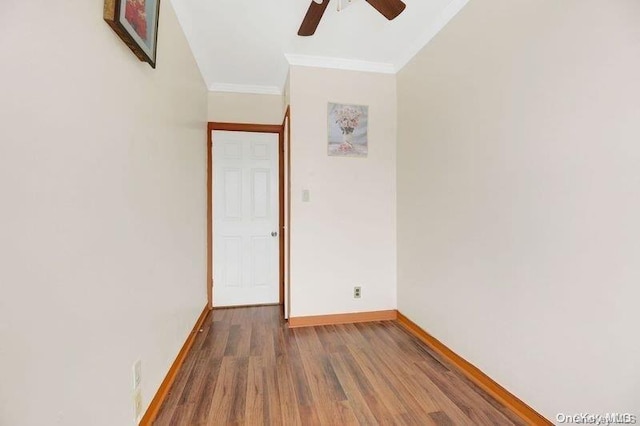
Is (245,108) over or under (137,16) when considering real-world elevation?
over

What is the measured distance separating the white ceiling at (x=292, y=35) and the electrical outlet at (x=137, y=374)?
2.16 meters

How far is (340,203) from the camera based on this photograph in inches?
106

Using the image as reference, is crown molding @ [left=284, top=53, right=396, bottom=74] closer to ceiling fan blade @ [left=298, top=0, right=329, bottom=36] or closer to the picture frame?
ceiling fan blade @ [left=298, top=0, right=329, bottom=36]

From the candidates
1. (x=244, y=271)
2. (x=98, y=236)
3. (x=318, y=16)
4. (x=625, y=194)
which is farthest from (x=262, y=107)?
(x=625, y=194)

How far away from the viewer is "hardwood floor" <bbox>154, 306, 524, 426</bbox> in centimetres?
146

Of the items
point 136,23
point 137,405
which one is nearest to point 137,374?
point 137,405

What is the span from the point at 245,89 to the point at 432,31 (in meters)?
1.99

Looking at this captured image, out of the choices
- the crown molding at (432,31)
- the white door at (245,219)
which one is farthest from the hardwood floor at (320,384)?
the crown molding at (432,31)

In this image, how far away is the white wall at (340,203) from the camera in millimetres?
2604

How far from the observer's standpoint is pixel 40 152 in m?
0.74

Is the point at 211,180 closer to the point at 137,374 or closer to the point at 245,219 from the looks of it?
the point at 245,219
